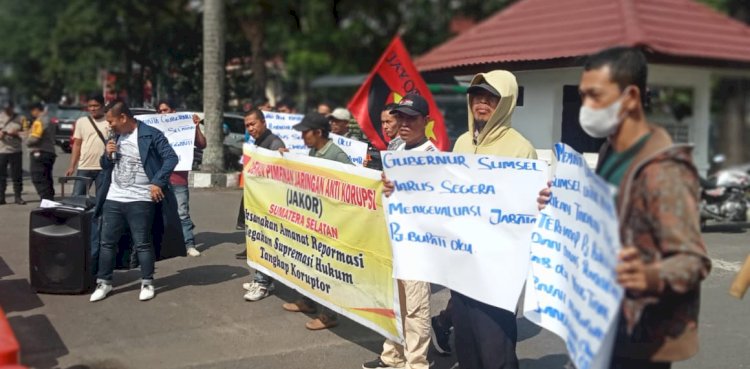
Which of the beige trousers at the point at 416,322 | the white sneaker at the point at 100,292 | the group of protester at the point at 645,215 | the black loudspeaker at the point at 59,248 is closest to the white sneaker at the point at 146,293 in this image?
the white sneaker at the point at 100,292

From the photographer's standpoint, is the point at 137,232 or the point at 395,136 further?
the point at 137,232

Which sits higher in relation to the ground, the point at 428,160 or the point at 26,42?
the point at 26,42

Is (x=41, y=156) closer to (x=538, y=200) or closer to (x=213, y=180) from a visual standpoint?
(x=213, y=180)

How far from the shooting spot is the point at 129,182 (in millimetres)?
7027

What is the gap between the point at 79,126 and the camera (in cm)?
983

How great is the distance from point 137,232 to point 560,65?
8.38m

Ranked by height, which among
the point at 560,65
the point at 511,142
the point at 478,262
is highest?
the point at 560,65

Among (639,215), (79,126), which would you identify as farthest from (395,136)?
(79,126)

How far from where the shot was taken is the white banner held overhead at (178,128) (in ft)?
Result: 30.4

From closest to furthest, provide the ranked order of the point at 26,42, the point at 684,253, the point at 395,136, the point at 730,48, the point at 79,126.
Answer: the point at 684,253, the point at 395,136, the point at 79,126, the point at 730,48, the point at 26,42

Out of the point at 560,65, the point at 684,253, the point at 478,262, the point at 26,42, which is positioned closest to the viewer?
the point at 684,253

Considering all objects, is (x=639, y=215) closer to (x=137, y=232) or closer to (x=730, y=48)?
(x=137, y=232)

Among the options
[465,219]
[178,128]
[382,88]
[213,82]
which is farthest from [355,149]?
[213,82]

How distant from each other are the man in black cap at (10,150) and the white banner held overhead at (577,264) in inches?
430
